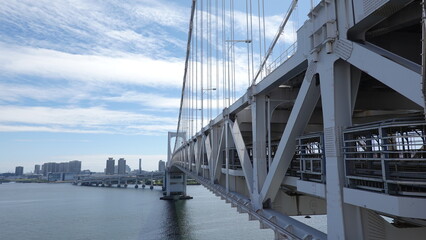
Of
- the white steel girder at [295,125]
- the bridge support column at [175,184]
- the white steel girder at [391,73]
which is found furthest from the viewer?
the bridge support column at [175,184]

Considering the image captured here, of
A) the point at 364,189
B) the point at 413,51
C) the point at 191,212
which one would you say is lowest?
the point at 191,212

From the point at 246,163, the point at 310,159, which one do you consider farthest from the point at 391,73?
the point at 246,163

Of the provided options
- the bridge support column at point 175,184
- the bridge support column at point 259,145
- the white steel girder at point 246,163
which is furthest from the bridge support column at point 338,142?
the bridge support column at point 175,184

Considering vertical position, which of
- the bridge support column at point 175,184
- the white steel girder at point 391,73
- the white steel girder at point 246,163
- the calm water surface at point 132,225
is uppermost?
the white steel girder at point 391,73

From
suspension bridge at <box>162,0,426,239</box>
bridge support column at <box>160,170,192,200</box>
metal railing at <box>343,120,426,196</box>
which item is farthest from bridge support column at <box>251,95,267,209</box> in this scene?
bridge support column at <box>160,170,192,200</box>

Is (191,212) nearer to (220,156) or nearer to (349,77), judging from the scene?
(220,156)

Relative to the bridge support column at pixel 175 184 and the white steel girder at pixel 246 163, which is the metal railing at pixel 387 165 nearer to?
the white steel girder at pixel 246 163

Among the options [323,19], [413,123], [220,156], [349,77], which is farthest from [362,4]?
[220,156]

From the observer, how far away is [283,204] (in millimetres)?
9172

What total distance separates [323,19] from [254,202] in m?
5.99

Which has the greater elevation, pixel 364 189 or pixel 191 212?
pixel 364 189

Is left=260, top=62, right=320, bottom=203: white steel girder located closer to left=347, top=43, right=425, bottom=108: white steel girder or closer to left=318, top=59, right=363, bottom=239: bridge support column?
left=318, top=59, right=363, bottom=239: bridge support column

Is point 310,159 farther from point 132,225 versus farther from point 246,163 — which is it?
point 132,225

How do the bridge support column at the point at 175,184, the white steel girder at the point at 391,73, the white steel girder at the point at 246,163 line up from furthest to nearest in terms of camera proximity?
the bridge support column at the point at 175,184
the white steel girder at the point at 246,163
the white steel girder at the point at 391,73
